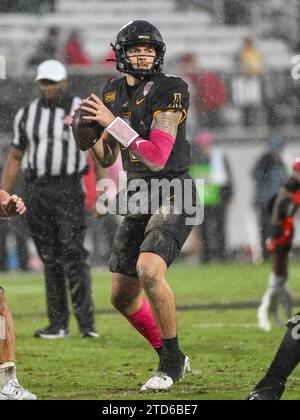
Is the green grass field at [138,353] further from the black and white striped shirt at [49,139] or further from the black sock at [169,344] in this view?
the black and white striped shirt at [49,139]

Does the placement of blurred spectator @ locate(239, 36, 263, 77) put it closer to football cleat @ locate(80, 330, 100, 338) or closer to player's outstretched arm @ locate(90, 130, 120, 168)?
football cleat @ locate(80, 330, 100, 338)

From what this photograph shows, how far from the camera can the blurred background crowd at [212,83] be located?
12.4 meters

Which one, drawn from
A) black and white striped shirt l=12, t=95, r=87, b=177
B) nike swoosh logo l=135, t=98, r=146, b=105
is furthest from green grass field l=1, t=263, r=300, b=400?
nike swoosh logo l=135, t=98, r=146, b=105

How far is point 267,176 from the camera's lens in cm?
1286

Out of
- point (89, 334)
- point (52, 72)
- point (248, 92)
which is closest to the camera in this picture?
point (89, 334)

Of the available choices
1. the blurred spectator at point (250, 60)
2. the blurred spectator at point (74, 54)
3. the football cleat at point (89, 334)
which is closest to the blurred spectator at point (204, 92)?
the blurred spectator at point (250, 60)

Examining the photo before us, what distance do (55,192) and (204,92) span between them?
632 centimetres

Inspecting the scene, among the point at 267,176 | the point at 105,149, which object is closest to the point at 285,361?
the point at 105,149

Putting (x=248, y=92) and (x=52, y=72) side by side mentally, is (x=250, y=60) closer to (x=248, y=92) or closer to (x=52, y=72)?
(x=248, y=92)

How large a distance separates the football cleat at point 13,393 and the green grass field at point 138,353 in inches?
10.6

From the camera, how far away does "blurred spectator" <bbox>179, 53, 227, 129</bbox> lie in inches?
522

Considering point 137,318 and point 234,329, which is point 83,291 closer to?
point 234,329

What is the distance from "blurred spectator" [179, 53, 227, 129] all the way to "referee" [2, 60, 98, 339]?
573 cm
